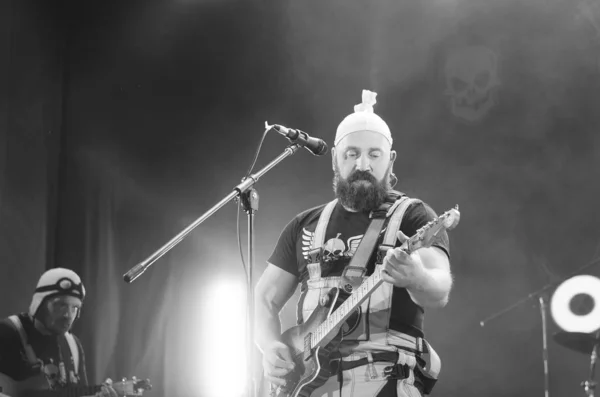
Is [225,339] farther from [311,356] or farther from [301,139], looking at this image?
[311,356]

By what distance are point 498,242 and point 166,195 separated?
2657 mm

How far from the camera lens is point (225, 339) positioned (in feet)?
16.6

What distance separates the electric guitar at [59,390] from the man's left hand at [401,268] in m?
3.00

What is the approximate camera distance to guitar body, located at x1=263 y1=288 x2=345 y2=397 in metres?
2.29

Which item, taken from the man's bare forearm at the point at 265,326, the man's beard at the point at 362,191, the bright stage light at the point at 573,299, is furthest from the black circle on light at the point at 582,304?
the man's bare forearm at the point at 265,326

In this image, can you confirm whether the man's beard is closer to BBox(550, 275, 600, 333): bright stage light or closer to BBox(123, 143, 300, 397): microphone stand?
BBox(123, 143, 300, 397): microphone stand

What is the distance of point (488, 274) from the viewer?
461cm

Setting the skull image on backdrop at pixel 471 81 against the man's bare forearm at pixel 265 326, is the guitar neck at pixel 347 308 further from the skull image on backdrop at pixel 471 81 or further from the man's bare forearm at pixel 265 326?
the skull image on backdrop at pixel 471 81

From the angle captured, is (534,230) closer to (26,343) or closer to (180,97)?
(180,97)

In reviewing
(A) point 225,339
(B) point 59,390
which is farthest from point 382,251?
(B) point 59,390

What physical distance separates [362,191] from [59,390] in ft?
9.92

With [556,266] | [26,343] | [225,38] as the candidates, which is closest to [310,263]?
[556,266]

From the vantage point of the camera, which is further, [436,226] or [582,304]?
[582,304]

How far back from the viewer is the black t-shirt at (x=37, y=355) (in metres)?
4.53
